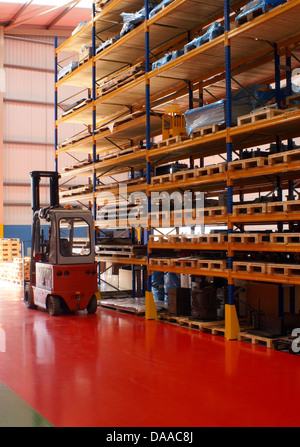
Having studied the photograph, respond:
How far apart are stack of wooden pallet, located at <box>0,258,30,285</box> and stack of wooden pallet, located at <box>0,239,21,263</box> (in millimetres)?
1173

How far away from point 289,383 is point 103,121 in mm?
11714

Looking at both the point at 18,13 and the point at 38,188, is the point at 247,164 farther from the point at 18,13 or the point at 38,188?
the point at 18,13

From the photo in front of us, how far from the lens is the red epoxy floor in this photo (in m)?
4.84

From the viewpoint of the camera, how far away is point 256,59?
32.7 feet

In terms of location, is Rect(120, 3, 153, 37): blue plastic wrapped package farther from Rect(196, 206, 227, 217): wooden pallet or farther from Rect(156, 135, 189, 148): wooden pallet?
Rect(196, 206, 227, 217): wooden pallet

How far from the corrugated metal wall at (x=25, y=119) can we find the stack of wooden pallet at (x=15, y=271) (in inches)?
209

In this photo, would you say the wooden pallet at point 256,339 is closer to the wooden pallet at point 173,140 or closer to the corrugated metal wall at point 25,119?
the wooden pallet at point 173,140

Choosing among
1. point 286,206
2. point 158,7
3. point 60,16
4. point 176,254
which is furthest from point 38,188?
point 60,16

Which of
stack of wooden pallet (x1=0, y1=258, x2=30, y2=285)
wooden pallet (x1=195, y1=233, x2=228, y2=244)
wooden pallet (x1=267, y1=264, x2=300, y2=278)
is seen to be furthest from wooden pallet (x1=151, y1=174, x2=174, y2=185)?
stack of wooden pallet (x1=0, y1=258, x2=30, y2=285)

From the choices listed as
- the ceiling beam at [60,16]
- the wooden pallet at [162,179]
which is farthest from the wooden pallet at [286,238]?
the ceiling beam at [60,16]

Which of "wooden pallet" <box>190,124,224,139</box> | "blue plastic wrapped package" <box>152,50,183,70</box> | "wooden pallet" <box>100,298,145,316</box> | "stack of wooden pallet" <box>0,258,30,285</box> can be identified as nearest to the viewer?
"wooden pallet" <box>190,124,224,139</box>

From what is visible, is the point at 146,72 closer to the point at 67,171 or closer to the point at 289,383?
the point at 67,171

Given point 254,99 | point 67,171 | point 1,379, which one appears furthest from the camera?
point 67,171

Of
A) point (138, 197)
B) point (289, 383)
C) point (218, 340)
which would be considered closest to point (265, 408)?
point (289, 383)
